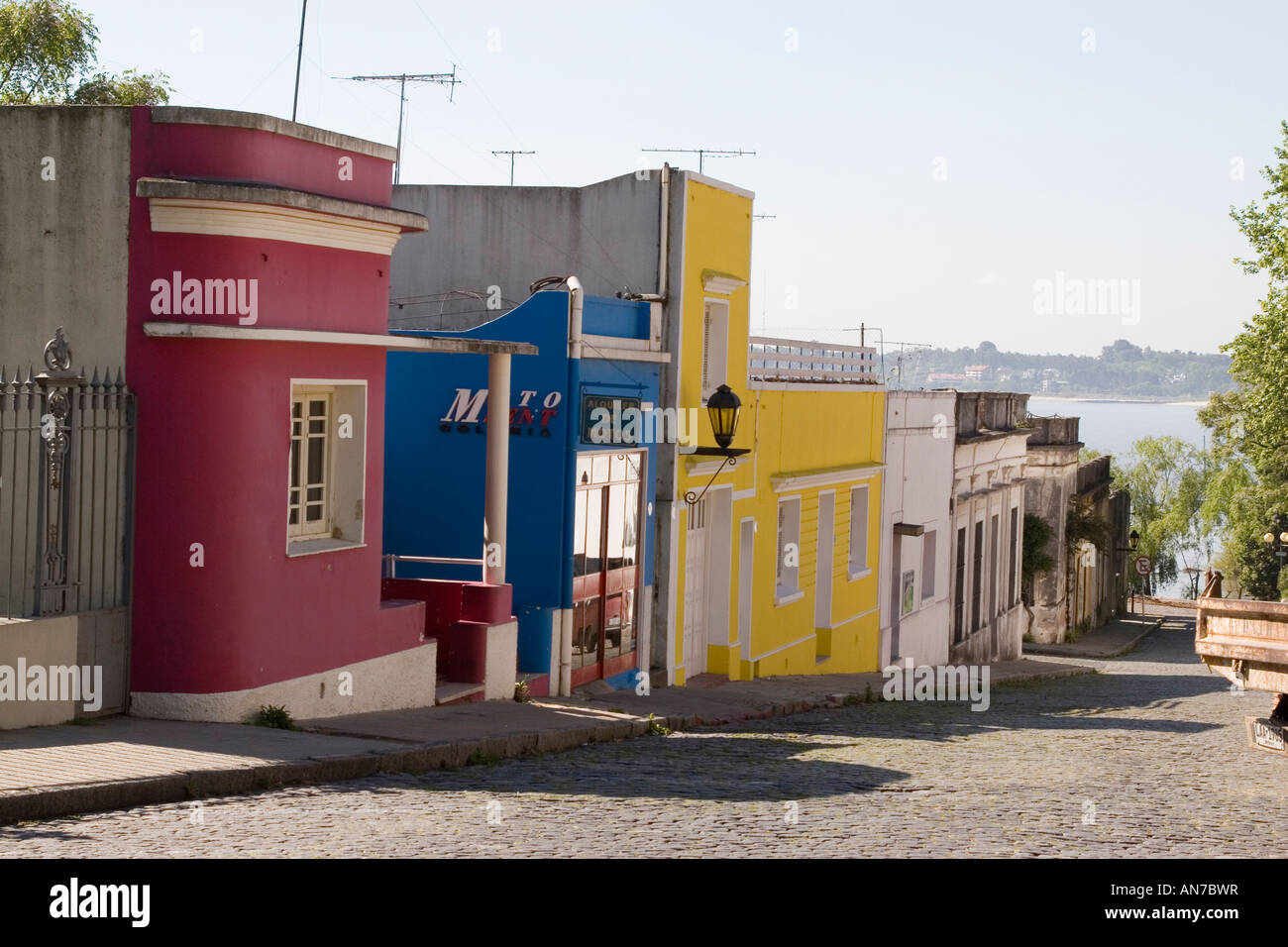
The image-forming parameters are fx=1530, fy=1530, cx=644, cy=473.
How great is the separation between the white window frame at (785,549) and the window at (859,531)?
249 cm

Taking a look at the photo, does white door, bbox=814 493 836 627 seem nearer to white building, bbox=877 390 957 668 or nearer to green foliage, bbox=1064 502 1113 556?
white building, bbox=877 390 957 668

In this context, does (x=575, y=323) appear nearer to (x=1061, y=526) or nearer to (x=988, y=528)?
(x=988, y=528)

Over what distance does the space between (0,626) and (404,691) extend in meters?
3.85

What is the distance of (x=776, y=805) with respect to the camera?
876 cm

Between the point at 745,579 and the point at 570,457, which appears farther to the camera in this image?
the point at 745,579

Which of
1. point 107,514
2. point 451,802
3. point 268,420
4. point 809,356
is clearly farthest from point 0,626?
point 809,356

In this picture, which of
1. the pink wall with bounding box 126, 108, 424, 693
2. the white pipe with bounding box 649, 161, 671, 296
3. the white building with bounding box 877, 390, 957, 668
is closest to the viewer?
the pink wall with bounding box 126, 108, 424, 693

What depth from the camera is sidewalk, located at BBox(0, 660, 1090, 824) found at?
7609 mm

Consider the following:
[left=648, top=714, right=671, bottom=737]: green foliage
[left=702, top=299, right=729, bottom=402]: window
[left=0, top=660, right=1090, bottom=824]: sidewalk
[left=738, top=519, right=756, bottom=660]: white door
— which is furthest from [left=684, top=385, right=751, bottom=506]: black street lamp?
[left=648, top=714, right=671, bottom=737]: green foliage

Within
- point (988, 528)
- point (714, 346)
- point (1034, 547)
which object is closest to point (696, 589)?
point (714, 346)

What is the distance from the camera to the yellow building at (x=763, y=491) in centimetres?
1756

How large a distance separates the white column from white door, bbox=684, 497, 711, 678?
430 centimetres

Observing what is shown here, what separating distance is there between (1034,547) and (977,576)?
23.6 ft
